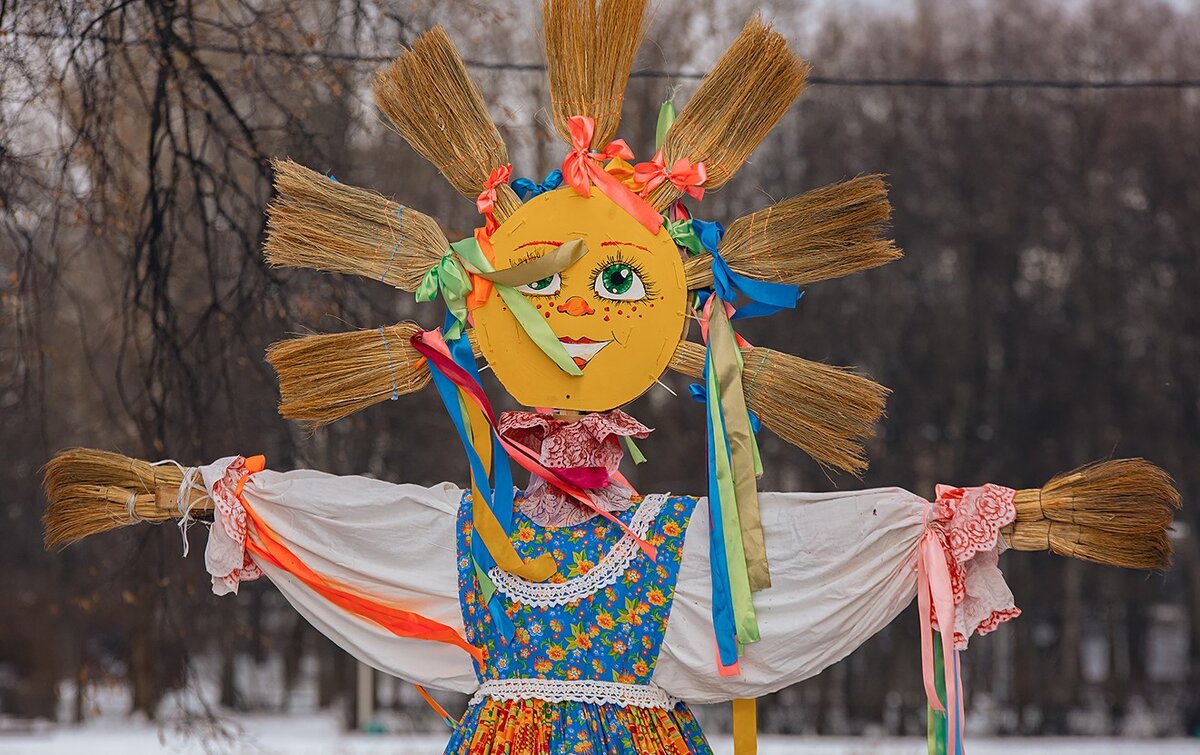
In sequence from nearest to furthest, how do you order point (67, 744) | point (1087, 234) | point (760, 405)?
1. point (760, 405)
2. point (67, 744)
3. point (1087, 234)

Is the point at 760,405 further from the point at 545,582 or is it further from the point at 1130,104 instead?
the point at 1130,104

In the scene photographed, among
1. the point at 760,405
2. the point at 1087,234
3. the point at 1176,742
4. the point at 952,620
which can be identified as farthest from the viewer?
the point at 1087,234

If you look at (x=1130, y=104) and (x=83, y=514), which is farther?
(x=1130, y=104)

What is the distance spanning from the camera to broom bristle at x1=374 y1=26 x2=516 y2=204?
310 cm

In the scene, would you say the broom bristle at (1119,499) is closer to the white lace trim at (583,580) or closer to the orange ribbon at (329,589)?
the white lace trim at (583,580)

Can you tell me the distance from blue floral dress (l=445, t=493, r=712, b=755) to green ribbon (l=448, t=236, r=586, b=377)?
0.33m

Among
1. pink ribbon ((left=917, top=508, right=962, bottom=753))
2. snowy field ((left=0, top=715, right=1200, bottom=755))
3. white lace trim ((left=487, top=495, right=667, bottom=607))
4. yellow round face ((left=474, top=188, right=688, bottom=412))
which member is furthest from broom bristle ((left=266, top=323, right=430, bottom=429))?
snowy field ((left=0, top=715, right=1200, bottom=755))

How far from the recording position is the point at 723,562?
2.91 m

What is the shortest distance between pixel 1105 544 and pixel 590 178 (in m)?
1.20

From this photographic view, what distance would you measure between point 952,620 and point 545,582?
2.55 ft

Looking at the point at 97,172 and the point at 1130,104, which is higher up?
the point at 1130,104

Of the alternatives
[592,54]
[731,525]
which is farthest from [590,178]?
[731,525]

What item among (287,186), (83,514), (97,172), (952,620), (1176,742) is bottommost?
(1176,742)

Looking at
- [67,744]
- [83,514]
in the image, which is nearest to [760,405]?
[83,514]
